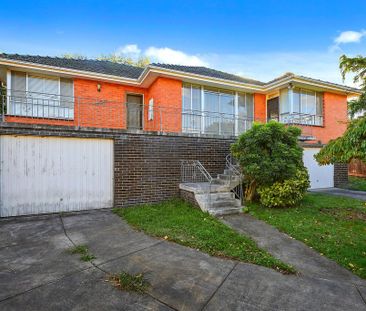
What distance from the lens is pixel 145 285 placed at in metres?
3.04

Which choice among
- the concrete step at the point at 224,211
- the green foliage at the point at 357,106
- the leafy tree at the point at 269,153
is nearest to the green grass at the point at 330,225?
the concrete step at the point at 224,211

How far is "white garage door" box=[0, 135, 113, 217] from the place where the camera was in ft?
20.7

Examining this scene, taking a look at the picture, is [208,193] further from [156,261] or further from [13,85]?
[13,85]

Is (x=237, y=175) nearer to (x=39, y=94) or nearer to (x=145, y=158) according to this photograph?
(x=145, y=158)

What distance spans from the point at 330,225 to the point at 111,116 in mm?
9827

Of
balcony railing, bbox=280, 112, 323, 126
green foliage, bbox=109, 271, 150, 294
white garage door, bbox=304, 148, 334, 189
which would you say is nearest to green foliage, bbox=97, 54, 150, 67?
balcony railing, bbox=280, 112, 323, 126

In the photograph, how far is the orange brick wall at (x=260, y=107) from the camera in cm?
1291

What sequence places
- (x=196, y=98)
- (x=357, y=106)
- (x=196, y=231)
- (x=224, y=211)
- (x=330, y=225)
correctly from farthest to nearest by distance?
(x=357, y=106) < (x=196, y=98) < (x=224, y=211) < (x=330, y=225) < (x=196, y=231)

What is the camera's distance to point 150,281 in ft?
10.3

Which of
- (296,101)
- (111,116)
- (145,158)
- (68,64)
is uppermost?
(68,64)

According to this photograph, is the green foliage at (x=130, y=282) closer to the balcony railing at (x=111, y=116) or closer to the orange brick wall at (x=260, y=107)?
the balcony railing at (x=111, y=116)

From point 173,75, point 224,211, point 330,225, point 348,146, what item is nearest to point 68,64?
point 173,75

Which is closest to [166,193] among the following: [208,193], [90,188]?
[208,193]

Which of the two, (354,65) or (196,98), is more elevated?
(354,65)
